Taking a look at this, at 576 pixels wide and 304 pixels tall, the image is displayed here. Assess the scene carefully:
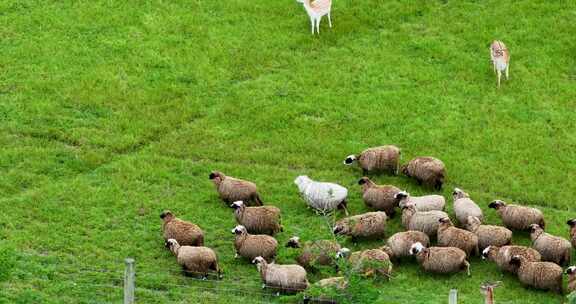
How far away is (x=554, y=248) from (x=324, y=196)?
192 inches

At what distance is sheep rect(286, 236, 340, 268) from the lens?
23016 mm

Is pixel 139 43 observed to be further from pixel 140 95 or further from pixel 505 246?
pixel 505 246

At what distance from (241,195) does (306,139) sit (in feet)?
11.1

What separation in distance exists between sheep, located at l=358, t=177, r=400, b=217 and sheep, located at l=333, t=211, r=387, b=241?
0.98 m

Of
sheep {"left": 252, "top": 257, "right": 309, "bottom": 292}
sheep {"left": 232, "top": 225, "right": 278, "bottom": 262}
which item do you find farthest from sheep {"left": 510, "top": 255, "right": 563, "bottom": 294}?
sheep {"left": 232, "top": 225, "right": 278, "bottom": 262}

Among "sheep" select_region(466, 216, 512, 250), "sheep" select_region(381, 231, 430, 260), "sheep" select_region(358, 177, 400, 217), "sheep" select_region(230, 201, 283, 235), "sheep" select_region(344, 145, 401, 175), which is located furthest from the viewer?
"sheep" select_region(344, 145, 401, 175)

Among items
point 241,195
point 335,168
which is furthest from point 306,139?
point 241,195

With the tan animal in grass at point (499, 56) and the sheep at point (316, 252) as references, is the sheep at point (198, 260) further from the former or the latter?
the tan animal in grass at point (499, 56)

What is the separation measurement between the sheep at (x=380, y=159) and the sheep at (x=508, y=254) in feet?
13.8

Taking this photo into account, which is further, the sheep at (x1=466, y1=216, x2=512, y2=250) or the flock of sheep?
the sheep at (x1=466, y1=216, x2=512, y2=250)

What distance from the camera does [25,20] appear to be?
34719 mm

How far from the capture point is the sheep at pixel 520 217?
2588 centimetres

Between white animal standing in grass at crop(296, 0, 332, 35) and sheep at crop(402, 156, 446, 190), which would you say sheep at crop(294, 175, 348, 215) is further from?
white animal standing in grass at crop(296, 0, 332, 35)

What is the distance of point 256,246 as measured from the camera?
24625mm
